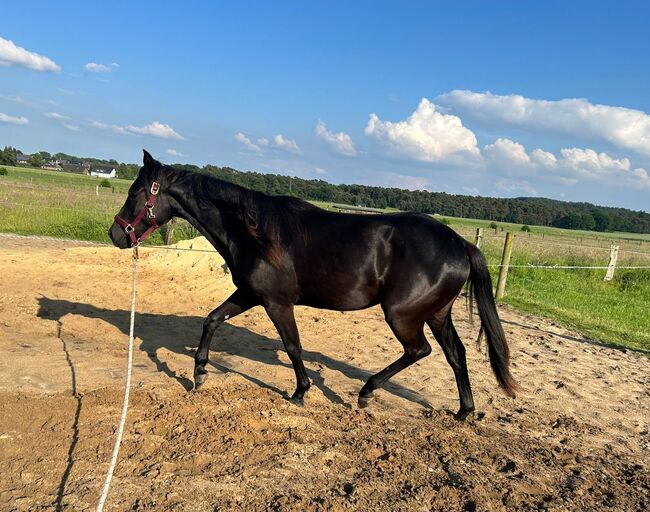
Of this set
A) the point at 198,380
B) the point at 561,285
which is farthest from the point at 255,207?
the point at 561,285

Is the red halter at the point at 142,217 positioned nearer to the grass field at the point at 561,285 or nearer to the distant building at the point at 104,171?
the grass field at the point at 561,285

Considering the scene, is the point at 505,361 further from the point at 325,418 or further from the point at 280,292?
the point at 280,292

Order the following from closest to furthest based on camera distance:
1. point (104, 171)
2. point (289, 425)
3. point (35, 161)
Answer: point (289, 425) < point (35, 161) < point (104, 171)

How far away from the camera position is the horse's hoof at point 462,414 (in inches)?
181

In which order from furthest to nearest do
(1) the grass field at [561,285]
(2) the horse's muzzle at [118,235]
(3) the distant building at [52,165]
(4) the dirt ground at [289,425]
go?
(3) the distant building at [52,165] < (1) the grass field at [561,285] < (2) the horse's muzzle at [118,235] < (4) the dirt ground at [289,425]

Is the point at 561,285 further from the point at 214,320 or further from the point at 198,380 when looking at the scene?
the point at 198,380

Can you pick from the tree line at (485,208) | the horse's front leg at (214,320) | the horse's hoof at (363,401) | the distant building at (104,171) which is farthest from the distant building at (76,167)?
the horse's hoof at (363,401)

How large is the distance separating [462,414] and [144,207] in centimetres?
359

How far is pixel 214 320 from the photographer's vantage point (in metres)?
4.81

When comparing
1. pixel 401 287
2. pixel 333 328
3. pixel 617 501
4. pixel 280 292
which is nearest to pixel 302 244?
pixel 280 292

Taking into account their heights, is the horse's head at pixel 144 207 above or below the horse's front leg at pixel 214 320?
above

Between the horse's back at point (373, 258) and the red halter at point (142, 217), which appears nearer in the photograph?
the horse's back at point (373, 258)

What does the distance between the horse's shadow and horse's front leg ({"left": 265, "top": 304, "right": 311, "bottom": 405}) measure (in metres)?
0.33

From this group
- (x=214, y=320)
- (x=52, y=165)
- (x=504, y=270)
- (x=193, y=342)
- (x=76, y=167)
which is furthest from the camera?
(x=76, y=167)
